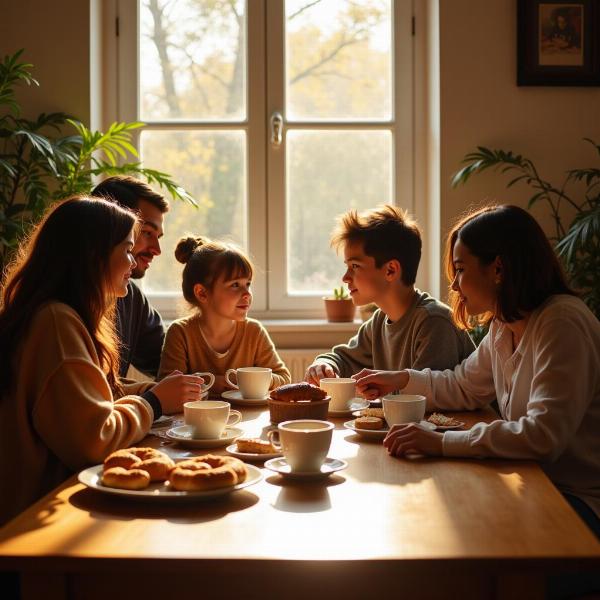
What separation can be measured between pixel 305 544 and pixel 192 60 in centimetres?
314

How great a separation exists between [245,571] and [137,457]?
39cm

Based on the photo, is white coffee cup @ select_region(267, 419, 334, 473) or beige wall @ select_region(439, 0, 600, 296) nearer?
white coffee cup @ select_region(267, 419, 334, 473)

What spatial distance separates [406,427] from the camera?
1548mm

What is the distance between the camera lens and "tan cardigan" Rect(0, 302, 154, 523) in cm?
146

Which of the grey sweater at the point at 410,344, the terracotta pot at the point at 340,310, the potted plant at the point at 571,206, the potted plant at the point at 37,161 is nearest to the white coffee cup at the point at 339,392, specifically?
Result: the grey sweater at the point at 410,344

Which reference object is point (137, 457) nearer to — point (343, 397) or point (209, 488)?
point (209, 488)

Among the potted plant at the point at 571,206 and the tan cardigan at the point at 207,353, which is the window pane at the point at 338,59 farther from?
the tan cardigan at the point at 207,353

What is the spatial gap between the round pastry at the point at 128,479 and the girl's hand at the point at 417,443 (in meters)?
0.48

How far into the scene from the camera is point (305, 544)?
1056mm

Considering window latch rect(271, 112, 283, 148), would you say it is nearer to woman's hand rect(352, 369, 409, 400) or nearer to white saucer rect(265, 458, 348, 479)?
woman's hand rect(352, 369, 409, 400)

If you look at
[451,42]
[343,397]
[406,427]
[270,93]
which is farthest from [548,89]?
[406,427]

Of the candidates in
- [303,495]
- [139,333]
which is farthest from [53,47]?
[303,495]

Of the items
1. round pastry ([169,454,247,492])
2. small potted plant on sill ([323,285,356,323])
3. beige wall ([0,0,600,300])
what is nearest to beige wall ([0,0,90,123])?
beige wall ([0,0,600,300])

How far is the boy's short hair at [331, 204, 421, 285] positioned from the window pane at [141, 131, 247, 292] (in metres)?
1.42
